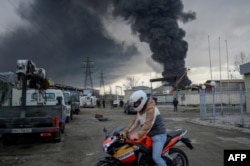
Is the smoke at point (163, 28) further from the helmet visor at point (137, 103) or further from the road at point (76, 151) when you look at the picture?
the helmet visor at point (137, 103)

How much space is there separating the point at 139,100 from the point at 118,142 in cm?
78

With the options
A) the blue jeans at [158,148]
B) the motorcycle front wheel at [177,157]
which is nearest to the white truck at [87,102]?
the motorcycle front wheel at [177,157]

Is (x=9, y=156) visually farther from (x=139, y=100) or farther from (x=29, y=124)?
(x=139, y=100)

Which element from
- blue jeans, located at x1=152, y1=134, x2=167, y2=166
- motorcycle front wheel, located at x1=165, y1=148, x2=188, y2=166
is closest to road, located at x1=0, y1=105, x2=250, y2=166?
motorcycle front wheel, located at x1=165, y1=148, x2=188, y2=166

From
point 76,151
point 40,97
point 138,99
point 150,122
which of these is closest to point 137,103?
point 138,99

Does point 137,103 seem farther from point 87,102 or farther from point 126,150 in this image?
point 87,102

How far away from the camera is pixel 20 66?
12.8 metres

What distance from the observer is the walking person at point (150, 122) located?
20.2ft

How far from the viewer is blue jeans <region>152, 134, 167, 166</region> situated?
20.3ft

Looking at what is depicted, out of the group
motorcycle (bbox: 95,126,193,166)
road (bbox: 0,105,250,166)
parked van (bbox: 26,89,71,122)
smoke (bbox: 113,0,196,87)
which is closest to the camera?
motorcycle (bbox: 95,126,193,166)

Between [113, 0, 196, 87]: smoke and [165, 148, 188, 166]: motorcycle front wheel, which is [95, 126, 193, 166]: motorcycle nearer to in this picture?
[165, 148, 188, 166]: motorcycle front wheel

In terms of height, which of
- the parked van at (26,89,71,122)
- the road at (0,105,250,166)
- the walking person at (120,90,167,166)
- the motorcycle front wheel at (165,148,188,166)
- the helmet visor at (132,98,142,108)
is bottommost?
the road at (0,105,250,166)

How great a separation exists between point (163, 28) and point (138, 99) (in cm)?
5550

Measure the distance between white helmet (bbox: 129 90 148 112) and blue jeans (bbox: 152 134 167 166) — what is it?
0.61 meters
